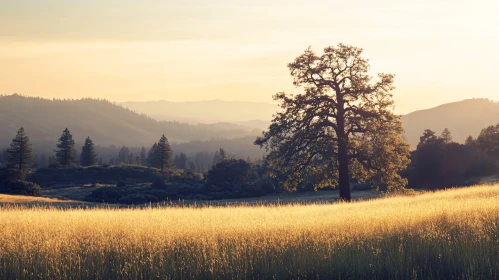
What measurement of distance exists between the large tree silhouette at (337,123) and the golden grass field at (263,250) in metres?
17.2

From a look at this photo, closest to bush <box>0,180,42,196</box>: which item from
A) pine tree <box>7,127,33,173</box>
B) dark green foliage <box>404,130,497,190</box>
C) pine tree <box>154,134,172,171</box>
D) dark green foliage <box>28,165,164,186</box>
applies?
dark green foliage <box>28,165,164,186</box>

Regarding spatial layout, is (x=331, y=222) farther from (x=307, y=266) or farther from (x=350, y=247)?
(x=307, y=266)

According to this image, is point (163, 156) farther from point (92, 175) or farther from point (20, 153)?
point (20, 153)

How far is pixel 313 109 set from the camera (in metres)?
29.5

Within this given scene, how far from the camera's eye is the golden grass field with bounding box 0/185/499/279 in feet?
28.6

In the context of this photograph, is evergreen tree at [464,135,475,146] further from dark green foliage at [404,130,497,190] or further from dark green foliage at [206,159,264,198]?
dark green foliage at [206,159,264,198]

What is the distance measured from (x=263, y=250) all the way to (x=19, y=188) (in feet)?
155

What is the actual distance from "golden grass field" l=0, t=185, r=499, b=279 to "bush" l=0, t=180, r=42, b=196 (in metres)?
41.0

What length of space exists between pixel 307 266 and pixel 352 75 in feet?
73.8

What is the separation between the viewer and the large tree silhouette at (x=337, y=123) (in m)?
29.2

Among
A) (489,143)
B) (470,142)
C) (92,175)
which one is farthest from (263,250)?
(92,175)

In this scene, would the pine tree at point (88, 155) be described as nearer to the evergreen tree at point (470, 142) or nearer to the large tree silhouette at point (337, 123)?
the evergreen tree at point (470, 142)

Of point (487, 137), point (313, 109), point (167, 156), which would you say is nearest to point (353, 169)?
point (313, 109)

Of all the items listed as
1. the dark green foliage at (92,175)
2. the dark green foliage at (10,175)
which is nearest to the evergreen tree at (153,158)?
the dark green foliage at (92,175)
